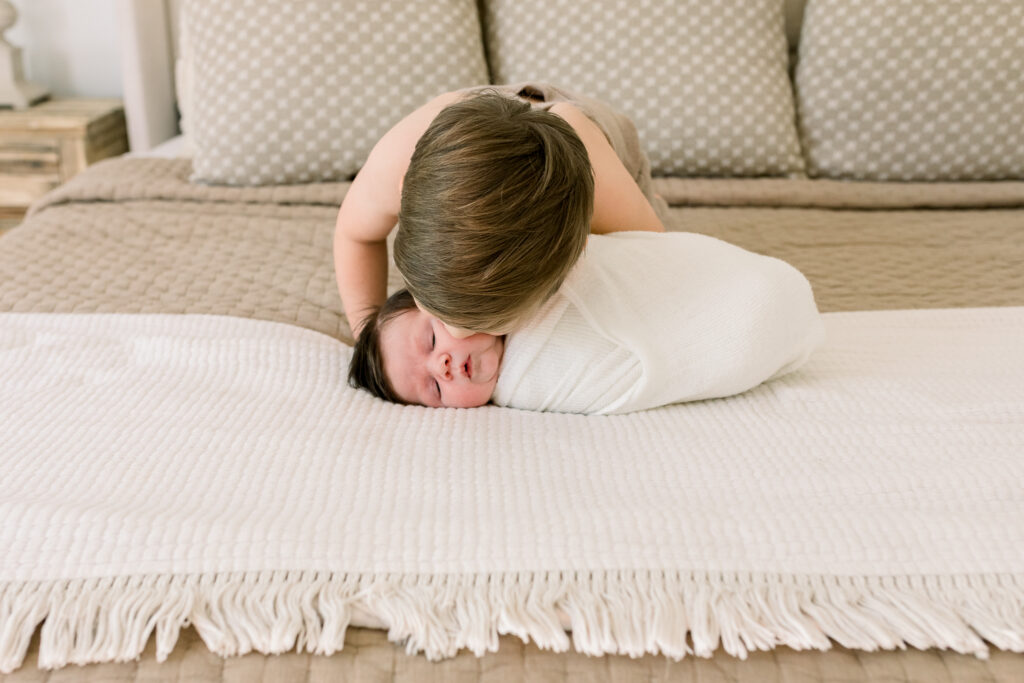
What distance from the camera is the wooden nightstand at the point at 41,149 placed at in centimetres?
214

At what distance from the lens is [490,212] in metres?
0.79

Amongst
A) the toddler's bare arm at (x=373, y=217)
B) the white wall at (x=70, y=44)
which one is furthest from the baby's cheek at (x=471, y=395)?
the white wall at (x=70, y=44)

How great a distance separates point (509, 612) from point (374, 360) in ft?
1.51

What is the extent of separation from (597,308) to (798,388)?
0.26 metres

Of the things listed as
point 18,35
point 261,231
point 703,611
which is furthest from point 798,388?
point 18,35

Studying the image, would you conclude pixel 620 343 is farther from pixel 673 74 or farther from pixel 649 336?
pixel 673 74

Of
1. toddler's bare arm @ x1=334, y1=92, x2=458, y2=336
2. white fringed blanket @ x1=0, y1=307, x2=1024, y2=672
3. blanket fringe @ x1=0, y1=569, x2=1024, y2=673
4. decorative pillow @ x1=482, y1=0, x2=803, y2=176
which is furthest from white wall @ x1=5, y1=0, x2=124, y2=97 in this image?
blanket fringe @ x1=0, y1=569, x2=1024, y2=673

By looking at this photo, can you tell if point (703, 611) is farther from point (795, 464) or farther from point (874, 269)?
point (874, 269)

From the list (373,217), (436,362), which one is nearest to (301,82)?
(373,217)

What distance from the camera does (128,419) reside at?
899 mm

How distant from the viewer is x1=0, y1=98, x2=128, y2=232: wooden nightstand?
7.03ft

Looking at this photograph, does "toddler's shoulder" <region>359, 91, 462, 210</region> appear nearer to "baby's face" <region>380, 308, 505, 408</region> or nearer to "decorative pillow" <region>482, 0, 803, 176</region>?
"baby's face" <region>380, 308, 505, 408</region>

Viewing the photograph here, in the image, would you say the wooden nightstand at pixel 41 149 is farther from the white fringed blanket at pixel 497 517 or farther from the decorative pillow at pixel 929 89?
the decorative pillow at pixel 929 89

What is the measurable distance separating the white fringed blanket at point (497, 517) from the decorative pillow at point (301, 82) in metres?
0.84
